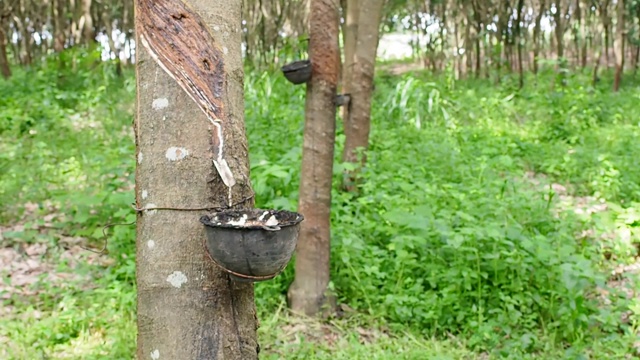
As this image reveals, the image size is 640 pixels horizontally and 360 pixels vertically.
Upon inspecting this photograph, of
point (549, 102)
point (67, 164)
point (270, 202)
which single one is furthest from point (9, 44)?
point (270, 202)

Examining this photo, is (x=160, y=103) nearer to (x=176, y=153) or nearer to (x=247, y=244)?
(x=176, y=153)

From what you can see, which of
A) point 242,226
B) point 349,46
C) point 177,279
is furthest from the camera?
point 349,46

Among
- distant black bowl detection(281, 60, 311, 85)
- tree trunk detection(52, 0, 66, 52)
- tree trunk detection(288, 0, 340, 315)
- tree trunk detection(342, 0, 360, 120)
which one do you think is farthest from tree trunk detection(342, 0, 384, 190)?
tree trunk detection(52, 0, 66, 52)

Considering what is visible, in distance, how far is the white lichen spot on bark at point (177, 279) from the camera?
1.76 meters

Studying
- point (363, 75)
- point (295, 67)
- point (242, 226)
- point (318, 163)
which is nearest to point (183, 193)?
point (242, 226)

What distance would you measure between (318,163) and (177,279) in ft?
8.03

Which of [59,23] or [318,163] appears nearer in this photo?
[318,163]

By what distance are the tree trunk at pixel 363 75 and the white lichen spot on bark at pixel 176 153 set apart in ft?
14.1

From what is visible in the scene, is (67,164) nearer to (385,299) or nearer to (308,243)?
(308,243)

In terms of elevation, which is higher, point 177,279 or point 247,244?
point 247,244

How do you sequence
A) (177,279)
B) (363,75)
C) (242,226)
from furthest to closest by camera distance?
(363,75) → (177,279) → (242,226)

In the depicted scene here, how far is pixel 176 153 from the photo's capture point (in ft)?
5.86

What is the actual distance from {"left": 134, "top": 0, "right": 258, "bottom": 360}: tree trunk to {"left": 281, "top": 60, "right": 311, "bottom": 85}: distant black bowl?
2018mm

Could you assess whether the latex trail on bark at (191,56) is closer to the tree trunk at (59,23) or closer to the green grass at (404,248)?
the green grass at (404,248)
